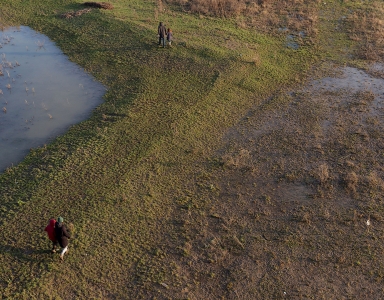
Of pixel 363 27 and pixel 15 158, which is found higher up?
pixel 363 27

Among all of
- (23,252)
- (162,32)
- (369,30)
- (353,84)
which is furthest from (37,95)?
(369,30)

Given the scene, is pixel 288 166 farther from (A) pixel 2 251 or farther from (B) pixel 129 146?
(A) pixel 2 251

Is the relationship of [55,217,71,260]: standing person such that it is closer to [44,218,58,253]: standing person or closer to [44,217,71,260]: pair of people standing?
[44,217,71,260]: pair of people standing

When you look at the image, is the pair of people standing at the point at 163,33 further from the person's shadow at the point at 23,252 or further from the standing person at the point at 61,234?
the person's shadow at the point at 23,252

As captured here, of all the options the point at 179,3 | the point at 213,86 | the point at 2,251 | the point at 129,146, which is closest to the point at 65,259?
the point at 2,251

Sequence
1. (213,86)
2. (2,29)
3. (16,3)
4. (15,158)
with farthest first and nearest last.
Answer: (16,3) < (2,29) < (213,86) < (15,158)

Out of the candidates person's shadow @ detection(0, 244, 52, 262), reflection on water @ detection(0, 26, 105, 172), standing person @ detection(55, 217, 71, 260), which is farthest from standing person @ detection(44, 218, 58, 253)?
reflection on water @ detection(0, 26, 105, 172)
